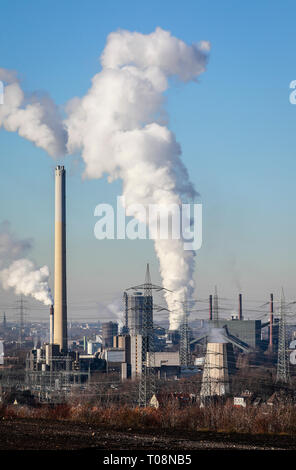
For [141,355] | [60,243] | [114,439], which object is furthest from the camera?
[141,355]

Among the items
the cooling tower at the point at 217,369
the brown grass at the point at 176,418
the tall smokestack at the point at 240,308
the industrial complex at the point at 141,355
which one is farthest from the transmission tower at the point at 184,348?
the brown grass at the point at 176,418

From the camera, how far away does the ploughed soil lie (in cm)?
819

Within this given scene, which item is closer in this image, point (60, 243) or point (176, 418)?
point (176, 418)

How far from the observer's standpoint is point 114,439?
8922mm

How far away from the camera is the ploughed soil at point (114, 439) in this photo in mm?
8188

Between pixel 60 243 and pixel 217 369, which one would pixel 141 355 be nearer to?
pixel 60 243

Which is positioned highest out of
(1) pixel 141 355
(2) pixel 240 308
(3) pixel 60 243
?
(3) pixel 60 243

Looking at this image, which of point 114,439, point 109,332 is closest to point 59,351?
point 109,332

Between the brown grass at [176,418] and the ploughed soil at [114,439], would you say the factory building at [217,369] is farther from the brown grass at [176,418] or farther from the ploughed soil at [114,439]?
the ploughed soil at [114,439]

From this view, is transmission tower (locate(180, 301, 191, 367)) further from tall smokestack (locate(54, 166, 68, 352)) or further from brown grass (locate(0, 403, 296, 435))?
brown grass (locate(0, 403, 296, 435))

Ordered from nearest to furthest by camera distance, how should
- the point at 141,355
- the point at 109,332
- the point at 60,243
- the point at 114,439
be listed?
the point at 114,439, the point at 60,243, the point at 141,355, the point at 109,332
